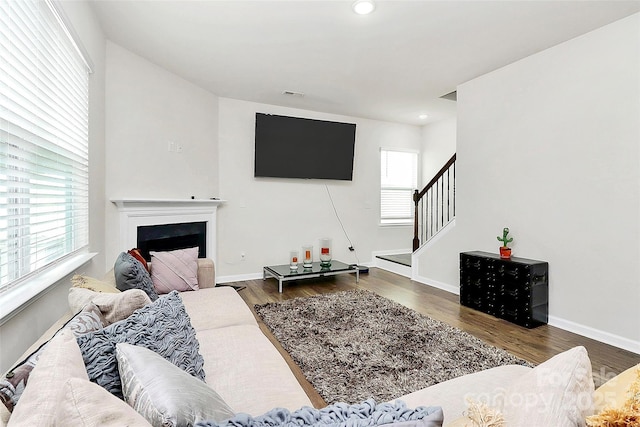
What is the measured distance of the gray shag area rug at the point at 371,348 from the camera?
210 centimetres

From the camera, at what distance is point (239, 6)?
8.13 feet

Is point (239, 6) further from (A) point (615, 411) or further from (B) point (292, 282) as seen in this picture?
(B) point (292, 282)

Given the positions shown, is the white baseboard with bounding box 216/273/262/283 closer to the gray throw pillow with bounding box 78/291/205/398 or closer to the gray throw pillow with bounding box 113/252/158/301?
the gray throw pillow with bounding box 113/252/158/301

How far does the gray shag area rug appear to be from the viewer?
2.10m

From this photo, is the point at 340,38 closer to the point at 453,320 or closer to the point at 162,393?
the point at 453,320

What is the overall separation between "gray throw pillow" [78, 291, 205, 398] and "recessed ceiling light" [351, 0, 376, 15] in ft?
7.58

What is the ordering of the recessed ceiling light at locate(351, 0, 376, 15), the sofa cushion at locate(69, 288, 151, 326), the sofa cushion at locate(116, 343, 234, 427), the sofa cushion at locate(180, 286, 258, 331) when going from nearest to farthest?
the sofa cushion at locate(116, 343, 234, 427) < the sofa cushion at locate(69, 288, 151, 326) < the sofa cushion at locate(180, 286, 258, 331) < the recessed ceiling light at locate(351, 0, 376, 15)

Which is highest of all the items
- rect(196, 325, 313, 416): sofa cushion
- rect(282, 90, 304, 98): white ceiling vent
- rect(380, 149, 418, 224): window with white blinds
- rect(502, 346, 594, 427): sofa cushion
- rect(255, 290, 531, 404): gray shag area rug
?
rect(282, 90, 304, 98): white ceiling vent

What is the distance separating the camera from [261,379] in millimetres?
1346

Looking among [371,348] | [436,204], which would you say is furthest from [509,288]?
[436,204]

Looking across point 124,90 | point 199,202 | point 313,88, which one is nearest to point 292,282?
point 199,202

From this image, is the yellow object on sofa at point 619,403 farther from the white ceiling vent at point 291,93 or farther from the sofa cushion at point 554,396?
the white ceiling vent at point 291,93

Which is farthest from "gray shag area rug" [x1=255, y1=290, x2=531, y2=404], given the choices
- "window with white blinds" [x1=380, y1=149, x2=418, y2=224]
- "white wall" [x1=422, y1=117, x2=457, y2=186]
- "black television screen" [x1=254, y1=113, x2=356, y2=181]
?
"white wall" [x1=422, y1=117, x2=457, y2=186]

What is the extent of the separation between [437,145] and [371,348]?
4323 millimetres
